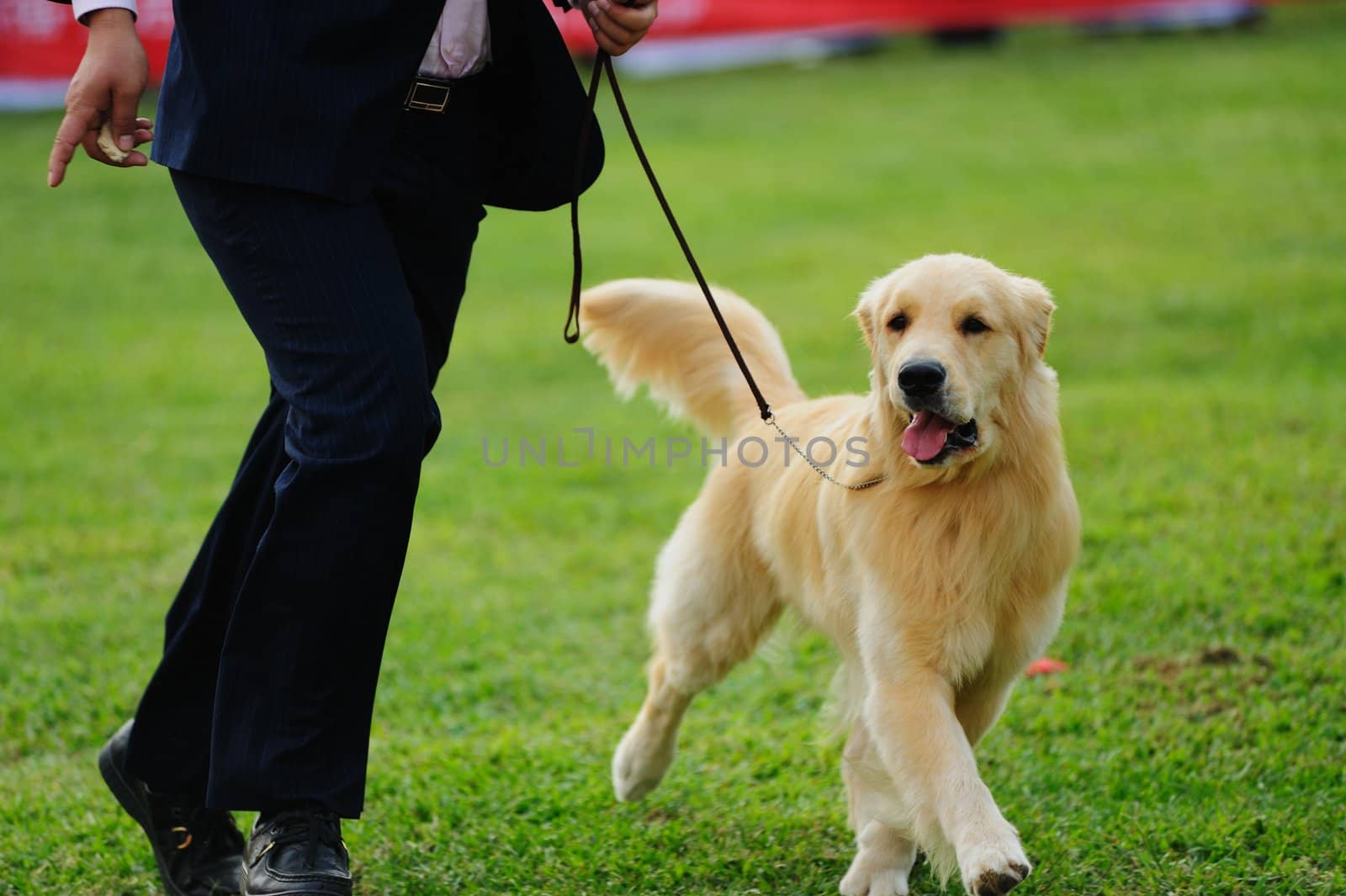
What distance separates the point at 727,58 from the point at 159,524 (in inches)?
599

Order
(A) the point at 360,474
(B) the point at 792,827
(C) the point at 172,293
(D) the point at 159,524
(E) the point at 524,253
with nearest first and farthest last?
(A) the point at 360,474 < (B) the point at 792,827 < (D) the point at 159,524 < (C) the point at 172,293 < (E) the point at 524,253

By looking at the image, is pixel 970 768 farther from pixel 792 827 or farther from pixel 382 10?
pixel 382 10

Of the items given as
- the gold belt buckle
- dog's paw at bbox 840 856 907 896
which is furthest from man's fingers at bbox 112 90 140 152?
dog's paw at bbox 840 856 907 896

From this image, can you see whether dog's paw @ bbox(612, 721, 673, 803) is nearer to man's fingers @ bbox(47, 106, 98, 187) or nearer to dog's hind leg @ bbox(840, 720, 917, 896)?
dog's hind leg @ bbox(840, 720, 917, 896)

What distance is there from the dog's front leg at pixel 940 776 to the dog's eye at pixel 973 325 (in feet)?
2.36

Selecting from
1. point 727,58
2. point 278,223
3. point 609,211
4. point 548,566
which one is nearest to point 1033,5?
point 727,58

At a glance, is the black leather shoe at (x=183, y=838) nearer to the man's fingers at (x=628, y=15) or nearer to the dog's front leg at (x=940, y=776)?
the dog's front leg at (x=940, y=776)

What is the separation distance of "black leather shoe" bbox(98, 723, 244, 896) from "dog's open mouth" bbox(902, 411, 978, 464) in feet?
5.62

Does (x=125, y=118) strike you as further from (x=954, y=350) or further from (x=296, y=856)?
(x=954, y=350)

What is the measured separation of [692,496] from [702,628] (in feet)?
9.86

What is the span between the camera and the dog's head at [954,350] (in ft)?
9.59

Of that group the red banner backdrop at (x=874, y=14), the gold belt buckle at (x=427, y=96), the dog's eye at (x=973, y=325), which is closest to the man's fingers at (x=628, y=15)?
the gold belt buckle at (x=427, y=96)

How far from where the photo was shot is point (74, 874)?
331cm

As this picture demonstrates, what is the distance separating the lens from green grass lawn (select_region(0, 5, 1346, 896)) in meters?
3.49
